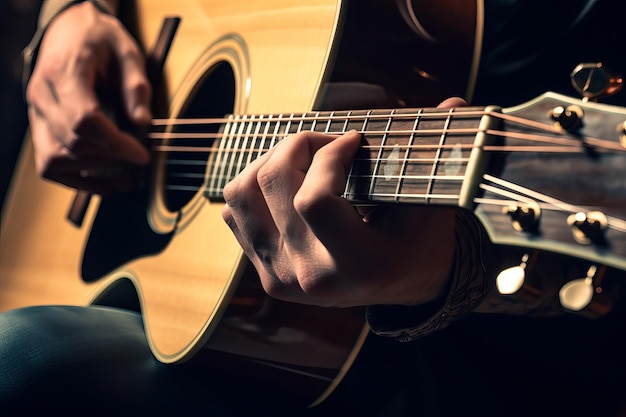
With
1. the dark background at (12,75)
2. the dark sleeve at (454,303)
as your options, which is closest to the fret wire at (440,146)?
the dark sleeve at (454,303)

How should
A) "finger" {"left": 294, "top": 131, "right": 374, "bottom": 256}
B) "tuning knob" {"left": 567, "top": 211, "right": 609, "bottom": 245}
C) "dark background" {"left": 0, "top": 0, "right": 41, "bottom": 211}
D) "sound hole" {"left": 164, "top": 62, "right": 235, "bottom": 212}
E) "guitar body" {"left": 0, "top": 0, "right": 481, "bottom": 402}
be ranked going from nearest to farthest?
"tuning knob" {"left": 567, "top": 211, "right": 609, "bottom": 245}, "finger" {"left": 294, "top": 131, "right": 374, "bottom": 256}, "guitar body" {"left": 0, "top": 0, "right": 481, "bottom": 402}, "sound hole" {"left": 164, "top": 62, "right": 235, "bottom": 212}, "dark background" {"left": 0, "top": 0, "right": 41, "bottom": 211}

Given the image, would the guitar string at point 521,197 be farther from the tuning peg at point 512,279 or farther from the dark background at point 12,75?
the dark background at point 12,75

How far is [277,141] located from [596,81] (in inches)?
13.5

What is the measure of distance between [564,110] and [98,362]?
0.62 metres

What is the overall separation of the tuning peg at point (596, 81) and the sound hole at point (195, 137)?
551 mm

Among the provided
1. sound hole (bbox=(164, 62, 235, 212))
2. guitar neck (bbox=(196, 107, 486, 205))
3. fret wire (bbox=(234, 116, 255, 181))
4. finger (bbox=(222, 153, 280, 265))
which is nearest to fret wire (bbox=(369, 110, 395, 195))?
guitar neck (bbox=(196, 107, 486, 205))

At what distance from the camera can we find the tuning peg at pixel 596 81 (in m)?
0.49

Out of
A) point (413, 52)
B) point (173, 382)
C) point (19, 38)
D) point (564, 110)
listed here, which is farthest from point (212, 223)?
point (19, 38)

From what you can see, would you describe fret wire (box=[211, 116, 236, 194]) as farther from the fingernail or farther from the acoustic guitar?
the fingernail

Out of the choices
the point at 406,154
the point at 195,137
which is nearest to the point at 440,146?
the point at 406,154

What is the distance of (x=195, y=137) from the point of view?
0.96 meters

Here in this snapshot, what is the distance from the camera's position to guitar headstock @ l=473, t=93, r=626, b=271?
1.55 feet

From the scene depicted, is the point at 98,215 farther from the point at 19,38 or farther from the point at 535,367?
the point at 19,38

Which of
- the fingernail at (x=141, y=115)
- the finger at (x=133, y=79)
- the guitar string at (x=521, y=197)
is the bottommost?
the guitar string at (x=521, y=197)
